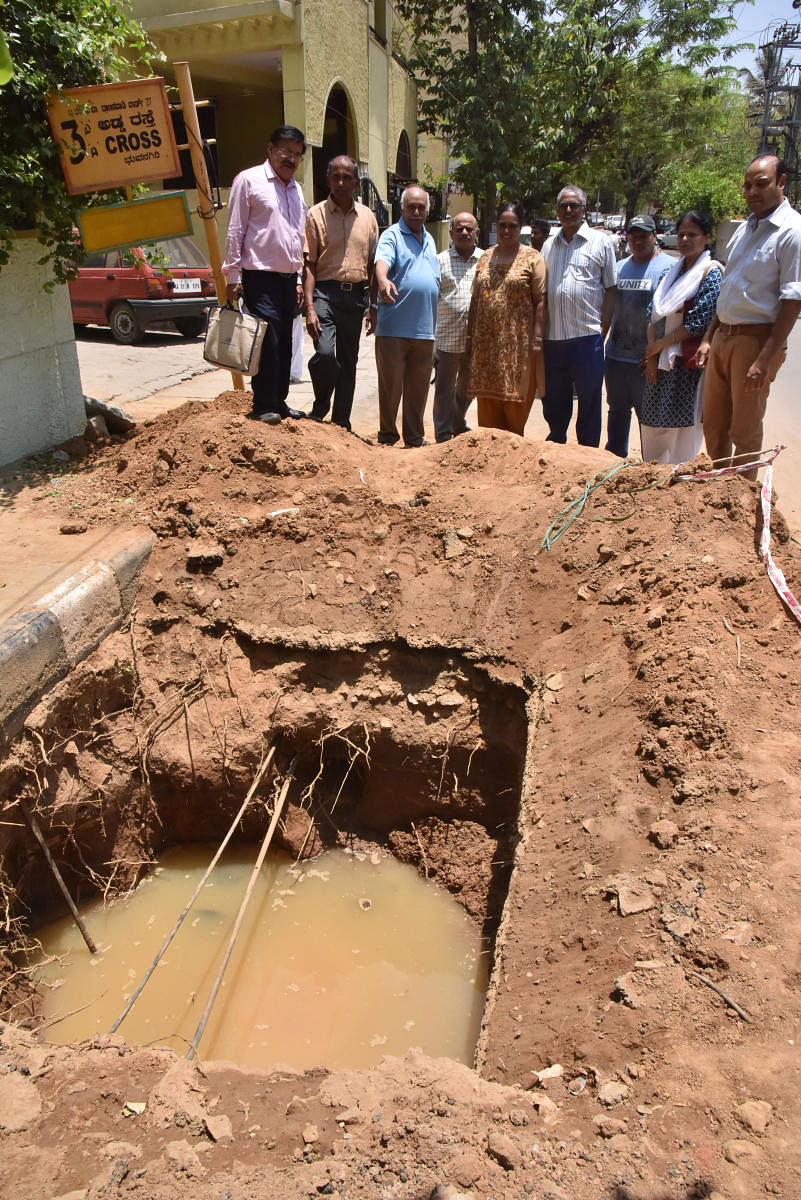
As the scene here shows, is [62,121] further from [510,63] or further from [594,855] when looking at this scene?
[510,63]

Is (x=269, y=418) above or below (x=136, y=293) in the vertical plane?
below

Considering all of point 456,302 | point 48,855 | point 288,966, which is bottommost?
point 288,966

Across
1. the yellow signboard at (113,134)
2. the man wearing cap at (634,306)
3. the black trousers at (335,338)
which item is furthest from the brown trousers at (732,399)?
the yellow signboard at (113,134)

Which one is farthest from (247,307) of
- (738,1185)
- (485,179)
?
(485,179)

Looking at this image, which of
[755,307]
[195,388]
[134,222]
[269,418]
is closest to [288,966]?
[269,418]

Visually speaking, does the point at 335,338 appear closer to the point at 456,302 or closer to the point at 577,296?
the point at 456,302

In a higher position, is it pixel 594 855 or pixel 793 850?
pixel 793 850

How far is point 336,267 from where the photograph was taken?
542 centimetres

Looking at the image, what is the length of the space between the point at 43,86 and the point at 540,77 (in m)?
12.8

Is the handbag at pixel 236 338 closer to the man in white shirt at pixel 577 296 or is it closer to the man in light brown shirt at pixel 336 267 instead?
the man in light brown shirt at pixel 336 267

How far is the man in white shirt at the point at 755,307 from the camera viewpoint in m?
4.45

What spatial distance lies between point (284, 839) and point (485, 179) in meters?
13.4

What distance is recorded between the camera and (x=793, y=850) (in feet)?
8.96

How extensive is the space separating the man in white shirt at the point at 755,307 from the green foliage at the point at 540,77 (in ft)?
35.9
